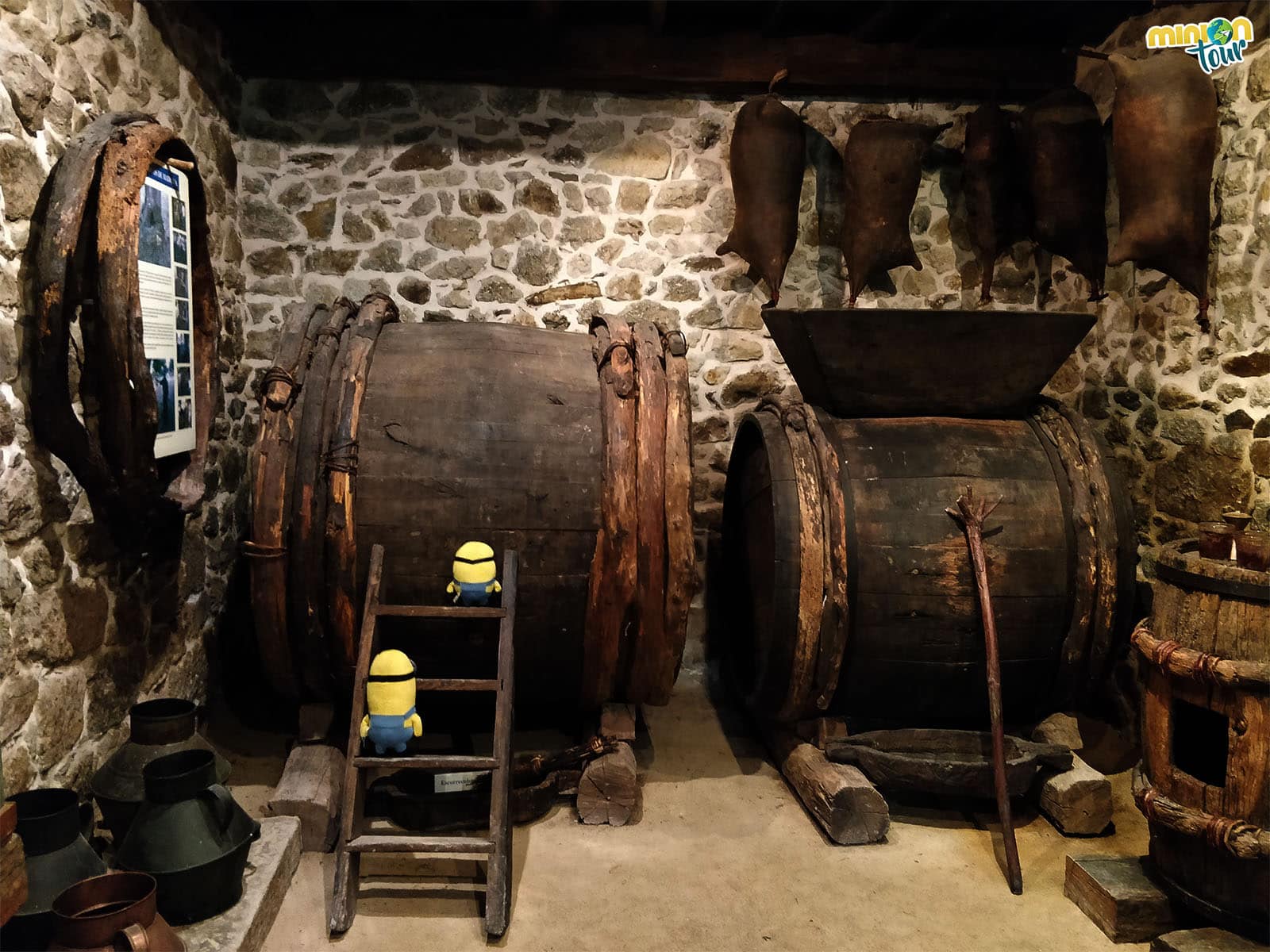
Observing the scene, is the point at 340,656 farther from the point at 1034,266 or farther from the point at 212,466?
the point at 1034,266

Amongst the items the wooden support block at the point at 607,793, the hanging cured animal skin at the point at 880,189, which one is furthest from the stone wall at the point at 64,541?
the hanging cured animal skin at the point at 880,189

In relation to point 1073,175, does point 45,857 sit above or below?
below

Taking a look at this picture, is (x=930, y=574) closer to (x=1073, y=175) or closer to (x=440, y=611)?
(x=440, y=611)

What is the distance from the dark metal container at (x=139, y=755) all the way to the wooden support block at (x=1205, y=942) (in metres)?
2.41

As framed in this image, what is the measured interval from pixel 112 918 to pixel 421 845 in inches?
29.5

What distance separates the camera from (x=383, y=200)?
3.96m

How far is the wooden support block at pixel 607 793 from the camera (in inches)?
111

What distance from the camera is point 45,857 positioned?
1.92m

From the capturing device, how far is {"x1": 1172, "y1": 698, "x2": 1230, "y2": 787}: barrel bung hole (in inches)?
92.8

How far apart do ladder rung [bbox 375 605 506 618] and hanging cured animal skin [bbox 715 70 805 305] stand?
2.18m

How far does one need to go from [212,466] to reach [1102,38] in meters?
4.32

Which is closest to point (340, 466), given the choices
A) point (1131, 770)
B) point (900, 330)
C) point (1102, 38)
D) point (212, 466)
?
point (212, 466)

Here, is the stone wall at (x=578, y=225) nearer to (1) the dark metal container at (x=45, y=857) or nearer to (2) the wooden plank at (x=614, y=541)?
(2) the wooden plank at (x=614, y=541)

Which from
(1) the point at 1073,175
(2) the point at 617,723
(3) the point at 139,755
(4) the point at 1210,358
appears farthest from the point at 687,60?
(3) the point at 139,755
